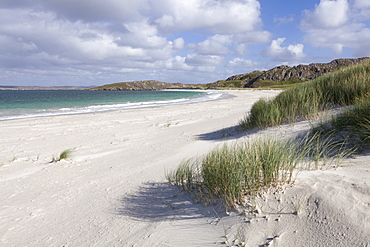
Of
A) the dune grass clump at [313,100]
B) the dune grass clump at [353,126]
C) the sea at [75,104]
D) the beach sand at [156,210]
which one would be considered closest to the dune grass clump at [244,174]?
the beach sand at [156,210]

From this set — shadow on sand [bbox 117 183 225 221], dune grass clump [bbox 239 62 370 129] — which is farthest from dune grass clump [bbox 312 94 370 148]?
shadow on sand [bbox 117 183 225 221]

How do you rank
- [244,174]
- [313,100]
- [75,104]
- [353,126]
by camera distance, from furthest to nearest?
[75,104] < [313,100] < [353,126] < [244,174]

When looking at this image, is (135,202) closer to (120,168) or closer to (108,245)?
(108,245)

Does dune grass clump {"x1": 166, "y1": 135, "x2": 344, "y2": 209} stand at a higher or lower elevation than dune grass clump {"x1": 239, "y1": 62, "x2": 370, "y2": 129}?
lower

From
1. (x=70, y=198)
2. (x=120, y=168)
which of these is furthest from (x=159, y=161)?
(x=70, y=198)

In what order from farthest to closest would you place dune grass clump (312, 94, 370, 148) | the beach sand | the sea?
the sea < dune grass clump (312, 94, 370, 148) < the beach sand

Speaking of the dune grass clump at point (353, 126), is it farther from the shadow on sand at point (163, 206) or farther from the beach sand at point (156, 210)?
the shadow on sand at point (163, 206)

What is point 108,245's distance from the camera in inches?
107

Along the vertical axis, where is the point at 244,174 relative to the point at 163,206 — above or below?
above

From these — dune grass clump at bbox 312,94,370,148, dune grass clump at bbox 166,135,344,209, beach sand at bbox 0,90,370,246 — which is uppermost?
dune grass clump at bbox 312,94,370,148

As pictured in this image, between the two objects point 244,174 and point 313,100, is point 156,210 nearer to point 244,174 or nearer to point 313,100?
point 244,174

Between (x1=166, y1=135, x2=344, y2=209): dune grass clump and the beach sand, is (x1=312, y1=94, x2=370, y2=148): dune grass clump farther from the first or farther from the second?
(x1=166, y1=135, x2=344, y2=209): dune grass clump

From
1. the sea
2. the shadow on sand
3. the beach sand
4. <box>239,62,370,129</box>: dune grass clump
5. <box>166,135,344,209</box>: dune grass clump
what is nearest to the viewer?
the beach sand

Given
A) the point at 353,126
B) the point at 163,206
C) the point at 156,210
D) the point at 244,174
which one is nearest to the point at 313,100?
the point at 353,126
